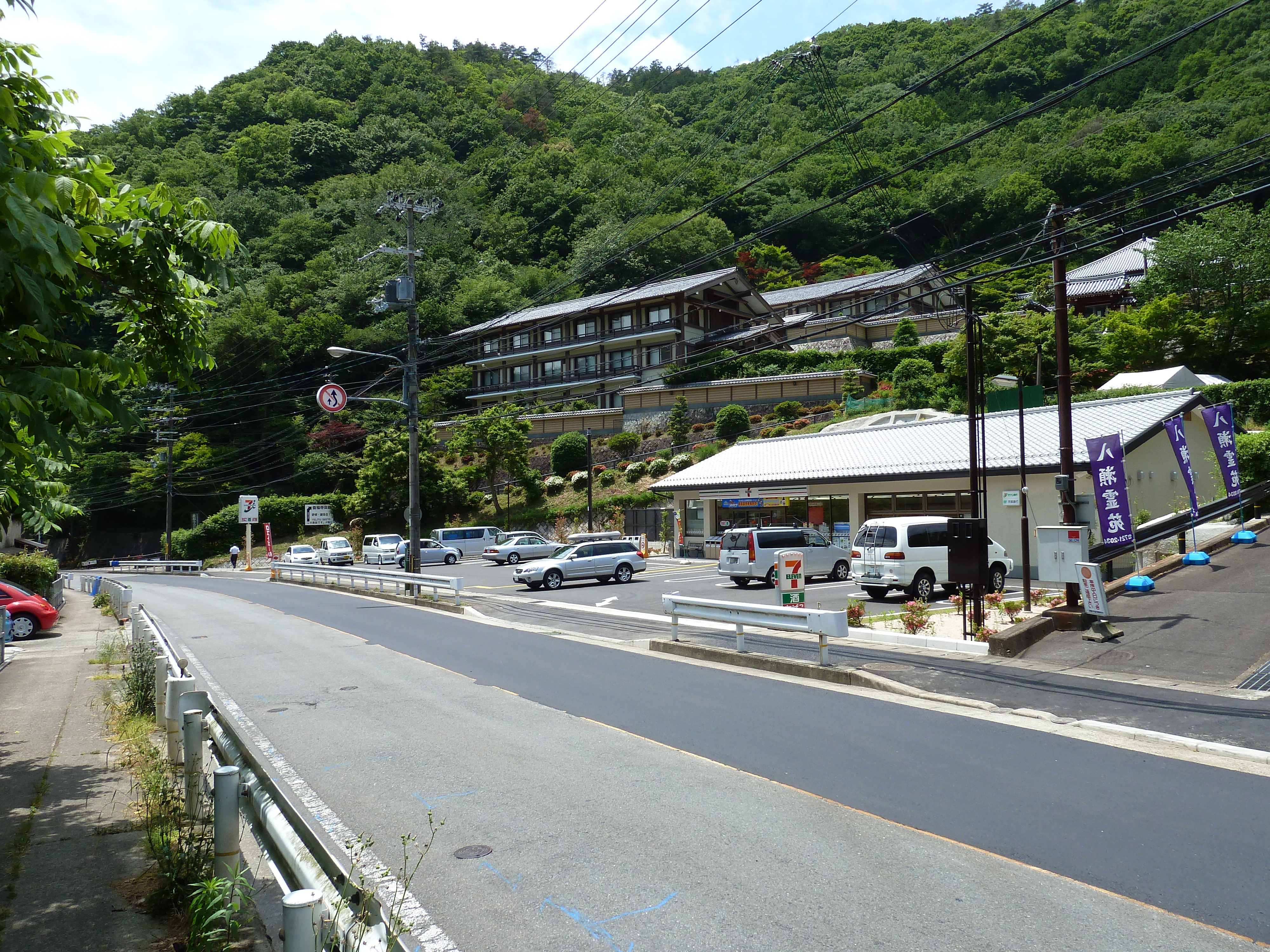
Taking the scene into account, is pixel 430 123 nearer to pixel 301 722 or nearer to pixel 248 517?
pixel 248 517

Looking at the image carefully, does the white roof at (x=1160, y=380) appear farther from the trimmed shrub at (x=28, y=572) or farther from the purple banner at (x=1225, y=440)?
the trimmed shrub at (x=28, y=572)

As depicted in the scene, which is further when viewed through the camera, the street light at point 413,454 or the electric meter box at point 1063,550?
the street light at point 413,454

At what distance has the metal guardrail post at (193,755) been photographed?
5.42 metres

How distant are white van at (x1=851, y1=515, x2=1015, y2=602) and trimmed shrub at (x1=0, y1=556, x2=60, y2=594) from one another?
80.2ft

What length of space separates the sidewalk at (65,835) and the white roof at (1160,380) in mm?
39266

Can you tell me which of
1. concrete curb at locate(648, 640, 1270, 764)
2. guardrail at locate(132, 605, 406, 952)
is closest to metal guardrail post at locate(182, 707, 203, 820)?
guardrail at locate(132, 605, 406, 952)

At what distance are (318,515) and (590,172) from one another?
5562 cm

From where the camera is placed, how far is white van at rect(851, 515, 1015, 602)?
20391 millimetres

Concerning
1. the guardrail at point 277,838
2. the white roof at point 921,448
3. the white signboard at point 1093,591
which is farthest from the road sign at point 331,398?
the white signboard at point 1093,591

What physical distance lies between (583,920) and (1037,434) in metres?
28.7

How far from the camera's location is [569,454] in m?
57.2

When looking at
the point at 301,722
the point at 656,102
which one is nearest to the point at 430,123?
the point at 656,102

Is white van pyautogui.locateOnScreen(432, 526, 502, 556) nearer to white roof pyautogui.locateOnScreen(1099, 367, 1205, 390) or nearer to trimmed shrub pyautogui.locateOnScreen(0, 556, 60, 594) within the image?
trimmed shrub pyautogui.locateOnScreen(0, 556, 60, 594)

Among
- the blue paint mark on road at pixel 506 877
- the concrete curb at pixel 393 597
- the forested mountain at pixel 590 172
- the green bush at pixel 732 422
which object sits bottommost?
the concrete curb at pixel 393 597
